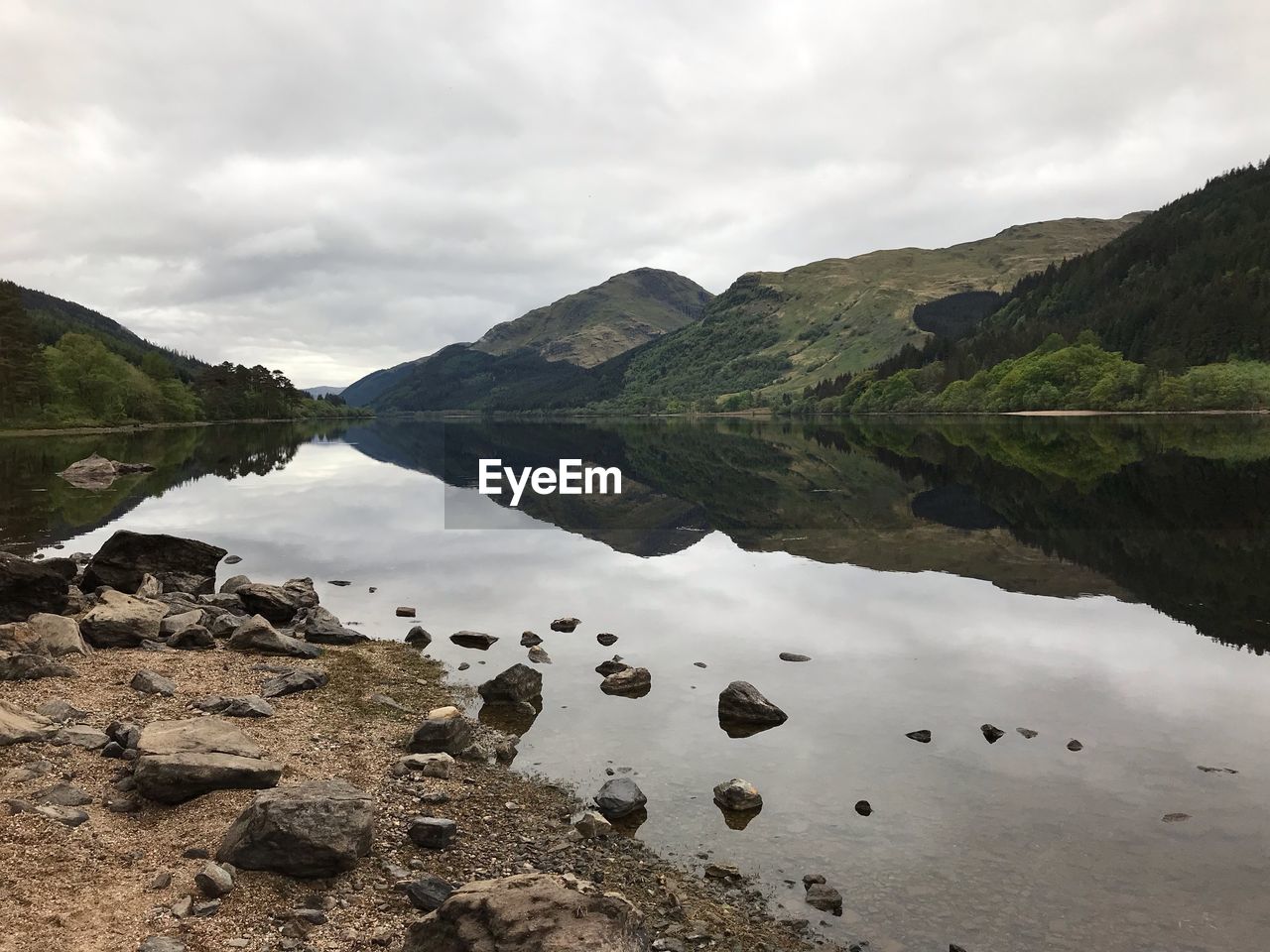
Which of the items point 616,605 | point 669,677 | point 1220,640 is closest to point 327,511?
point 616,605

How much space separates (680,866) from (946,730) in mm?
8622

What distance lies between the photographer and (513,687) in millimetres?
20234

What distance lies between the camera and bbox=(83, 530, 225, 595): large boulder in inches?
1180

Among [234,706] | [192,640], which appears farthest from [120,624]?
[234,706]

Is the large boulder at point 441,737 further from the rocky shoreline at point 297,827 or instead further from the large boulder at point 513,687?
the large boulder at point 513,687

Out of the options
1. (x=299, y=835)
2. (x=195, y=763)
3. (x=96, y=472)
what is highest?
(x=96, y=472)

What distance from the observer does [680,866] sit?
42.0ft

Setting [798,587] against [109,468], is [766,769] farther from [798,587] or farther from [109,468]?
[109,468]

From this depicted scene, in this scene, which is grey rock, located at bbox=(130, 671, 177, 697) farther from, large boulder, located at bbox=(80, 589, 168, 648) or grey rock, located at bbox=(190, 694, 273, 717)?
large boulder, located at bbox=(80, 589, 168, 648)

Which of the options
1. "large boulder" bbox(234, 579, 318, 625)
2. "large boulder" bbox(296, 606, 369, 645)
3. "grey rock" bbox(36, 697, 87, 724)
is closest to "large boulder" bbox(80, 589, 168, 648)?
"large boulder" bbox(234, 579, 318, 625)

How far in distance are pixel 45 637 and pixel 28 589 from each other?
4.65 metres

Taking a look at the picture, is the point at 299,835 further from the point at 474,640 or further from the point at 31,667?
the point at 474,640

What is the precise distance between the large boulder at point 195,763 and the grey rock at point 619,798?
5.94 m

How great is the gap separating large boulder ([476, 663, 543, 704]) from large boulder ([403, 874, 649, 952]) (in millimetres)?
10650
